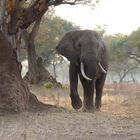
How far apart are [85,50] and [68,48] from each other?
3.99ft

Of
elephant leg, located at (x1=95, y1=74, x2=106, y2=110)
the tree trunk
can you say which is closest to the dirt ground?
elephant leg, located at (x1=95, y1=74, x2=106, y2=110)

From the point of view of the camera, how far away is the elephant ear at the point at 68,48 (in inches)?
624

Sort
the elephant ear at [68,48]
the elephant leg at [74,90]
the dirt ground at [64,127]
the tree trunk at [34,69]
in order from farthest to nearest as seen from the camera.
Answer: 1. the tree trunk at [34,69]
2. the elephant ear at [68,48]
3. the elephant leg at [74,90]
4. the dirt ground at [64,127]

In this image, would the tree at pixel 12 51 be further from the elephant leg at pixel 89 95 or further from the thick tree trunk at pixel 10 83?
the elephant leg at pixel 89 95

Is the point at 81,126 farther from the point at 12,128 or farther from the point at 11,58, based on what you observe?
the point at 11,58

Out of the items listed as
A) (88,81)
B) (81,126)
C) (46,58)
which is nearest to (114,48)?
(46,58)

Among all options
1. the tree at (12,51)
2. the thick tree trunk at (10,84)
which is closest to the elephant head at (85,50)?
the tree at (12,51)

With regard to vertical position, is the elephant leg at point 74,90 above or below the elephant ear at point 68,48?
below

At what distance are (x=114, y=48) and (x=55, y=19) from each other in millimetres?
7390

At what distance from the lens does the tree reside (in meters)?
12.5

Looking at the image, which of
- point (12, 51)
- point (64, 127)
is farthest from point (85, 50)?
point (64, 127)

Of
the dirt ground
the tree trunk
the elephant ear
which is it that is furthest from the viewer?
the tree trunk

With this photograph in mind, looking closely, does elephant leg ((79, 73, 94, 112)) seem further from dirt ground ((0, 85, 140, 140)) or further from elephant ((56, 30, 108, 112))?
dirt ground ((0, 85, 140, 140))

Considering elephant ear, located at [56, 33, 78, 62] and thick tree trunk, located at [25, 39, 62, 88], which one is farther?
thick tree trunk, located at [25, 39, 62, 88]
